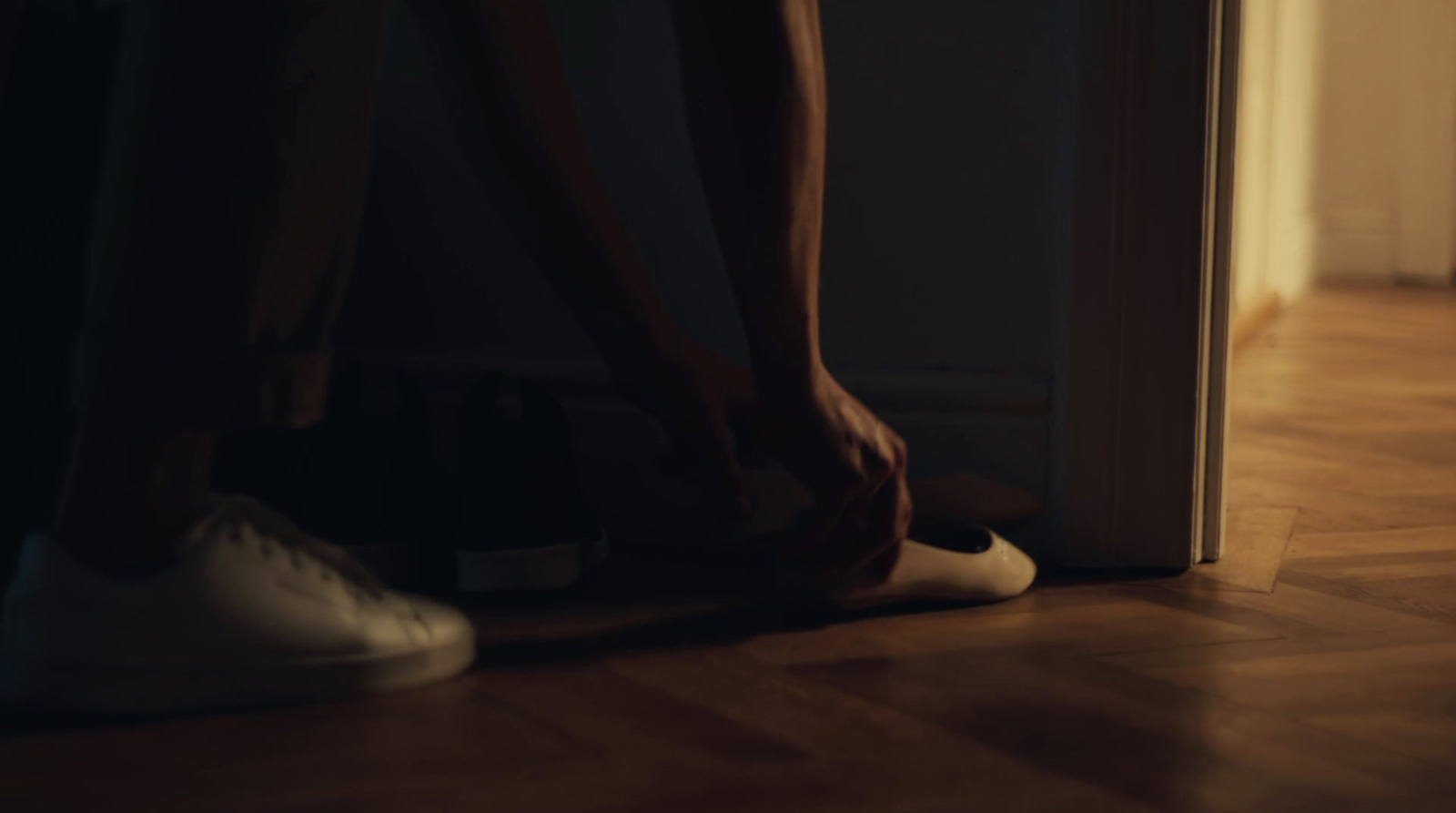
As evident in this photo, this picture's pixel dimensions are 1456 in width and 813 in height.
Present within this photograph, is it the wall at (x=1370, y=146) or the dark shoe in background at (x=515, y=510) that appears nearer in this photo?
the dark shoe in background at (x=515, y=510)

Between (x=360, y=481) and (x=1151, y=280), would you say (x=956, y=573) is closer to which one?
(x=1151, y=280)

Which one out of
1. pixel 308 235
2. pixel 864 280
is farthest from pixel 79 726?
pixel 864 280

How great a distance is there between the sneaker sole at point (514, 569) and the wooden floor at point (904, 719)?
0.02 meters

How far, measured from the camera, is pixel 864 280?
51.0 inches

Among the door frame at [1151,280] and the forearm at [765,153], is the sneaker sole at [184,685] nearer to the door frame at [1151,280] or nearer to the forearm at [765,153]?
the forearm at [765,153]

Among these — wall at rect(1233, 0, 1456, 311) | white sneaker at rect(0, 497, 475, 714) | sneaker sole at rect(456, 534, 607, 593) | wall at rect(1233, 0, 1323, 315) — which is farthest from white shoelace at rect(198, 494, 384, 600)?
wall at rect(1233, 0, 1456, 311)

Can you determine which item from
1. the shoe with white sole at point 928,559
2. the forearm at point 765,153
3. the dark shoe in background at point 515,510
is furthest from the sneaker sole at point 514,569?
the forearm at point 765,153

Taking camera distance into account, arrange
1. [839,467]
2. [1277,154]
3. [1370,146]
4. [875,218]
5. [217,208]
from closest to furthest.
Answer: [217,208], [839,467], [875,218], [1277,154], [1370,146]

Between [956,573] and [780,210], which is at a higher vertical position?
[780,210]

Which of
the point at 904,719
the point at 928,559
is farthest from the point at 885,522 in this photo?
the point at 904,719

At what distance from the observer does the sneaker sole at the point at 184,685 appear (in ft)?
2.54

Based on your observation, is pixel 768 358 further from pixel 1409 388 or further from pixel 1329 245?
pixel 1329 245

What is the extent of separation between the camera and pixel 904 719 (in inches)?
31.6

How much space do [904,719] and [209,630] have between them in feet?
1.18
